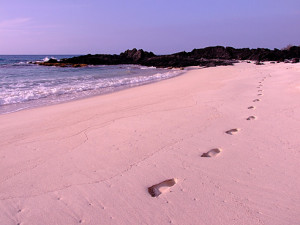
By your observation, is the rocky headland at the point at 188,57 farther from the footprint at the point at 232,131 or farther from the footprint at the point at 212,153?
the footprint at the point at 212,153

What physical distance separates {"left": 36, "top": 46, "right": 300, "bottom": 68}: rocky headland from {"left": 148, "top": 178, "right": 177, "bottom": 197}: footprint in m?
30.5

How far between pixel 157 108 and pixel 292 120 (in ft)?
9.98

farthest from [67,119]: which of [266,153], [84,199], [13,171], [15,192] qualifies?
[266,153]

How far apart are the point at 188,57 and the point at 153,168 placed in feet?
147

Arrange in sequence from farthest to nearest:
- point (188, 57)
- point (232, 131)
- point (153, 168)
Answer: point (188, 57), point (232, 131), point (153, 168)

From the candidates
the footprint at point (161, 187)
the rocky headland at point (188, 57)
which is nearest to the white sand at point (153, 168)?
the footprint at point (161, 187)

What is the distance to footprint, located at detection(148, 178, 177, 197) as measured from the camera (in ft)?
9.16

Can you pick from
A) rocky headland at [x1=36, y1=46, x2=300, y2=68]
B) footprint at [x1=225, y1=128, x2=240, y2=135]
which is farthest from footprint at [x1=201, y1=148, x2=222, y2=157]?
rocky headland at [x1=36, y1=46, x2=300, y2=68]

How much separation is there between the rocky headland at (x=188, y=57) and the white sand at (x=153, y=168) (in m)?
28.4

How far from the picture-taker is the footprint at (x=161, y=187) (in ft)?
9.16

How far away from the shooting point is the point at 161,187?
9.59 ft

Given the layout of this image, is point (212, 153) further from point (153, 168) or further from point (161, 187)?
point (161, 187)

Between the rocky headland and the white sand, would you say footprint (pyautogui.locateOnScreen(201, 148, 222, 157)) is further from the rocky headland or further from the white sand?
the rocky headland

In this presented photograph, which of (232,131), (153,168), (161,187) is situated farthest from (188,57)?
(161,187)
